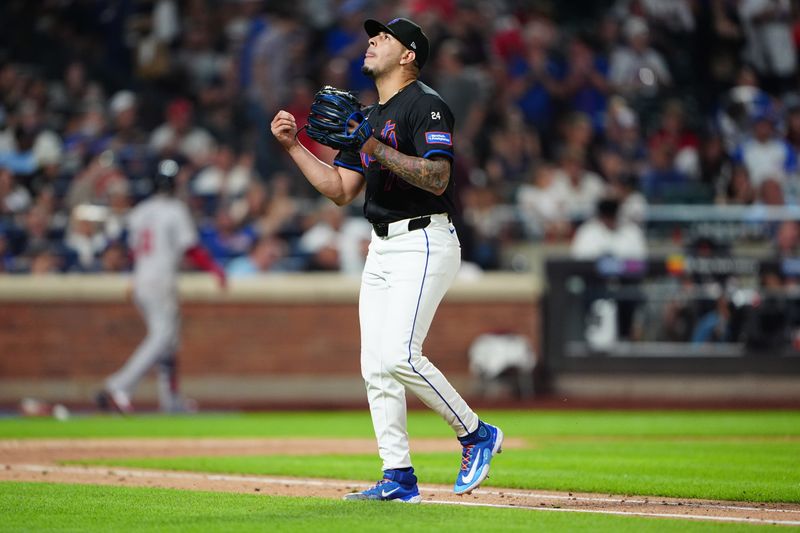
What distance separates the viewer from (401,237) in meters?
6.54

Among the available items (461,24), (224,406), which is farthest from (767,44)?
(224,406)

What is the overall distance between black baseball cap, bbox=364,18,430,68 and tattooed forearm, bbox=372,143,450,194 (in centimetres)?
67

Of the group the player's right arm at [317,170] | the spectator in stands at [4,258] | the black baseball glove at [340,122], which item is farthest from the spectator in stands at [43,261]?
the black baseball glove at [340,122]

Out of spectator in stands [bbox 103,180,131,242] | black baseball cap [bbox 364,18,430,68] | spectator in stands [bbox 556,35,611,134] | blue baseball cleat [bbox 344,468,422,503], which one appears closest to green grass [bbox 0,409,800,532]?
blue baseball cleat [bbox 344,468,422,503]

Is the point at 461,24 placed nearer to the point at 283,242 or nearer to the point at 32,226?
the point at 283,242

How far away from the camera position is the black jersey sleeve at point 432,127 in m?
6.39

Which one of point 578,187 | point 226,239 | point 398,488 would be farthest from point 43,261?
point 398,488

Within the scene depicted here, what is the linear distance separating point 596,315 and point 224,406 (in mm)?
4840

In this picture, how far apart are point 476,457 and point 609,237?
33.4 feet

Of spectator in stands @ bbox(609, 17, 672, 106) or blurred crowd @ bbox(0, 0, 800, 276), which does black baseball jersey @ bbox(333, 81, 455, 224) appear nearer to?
blurred crowd @ bbox(0, 0, 800, 276)

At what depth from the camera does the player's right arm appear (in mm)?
6699

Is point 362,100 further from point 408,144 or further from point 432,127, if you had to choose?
point 432,127

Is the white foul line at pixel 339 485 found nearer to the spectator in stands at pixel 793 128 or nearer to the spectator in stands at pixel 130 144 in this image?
the spectator in stands at pixel 130 144

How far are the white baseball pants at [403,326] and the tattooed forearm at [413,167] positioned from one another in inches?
11.8
